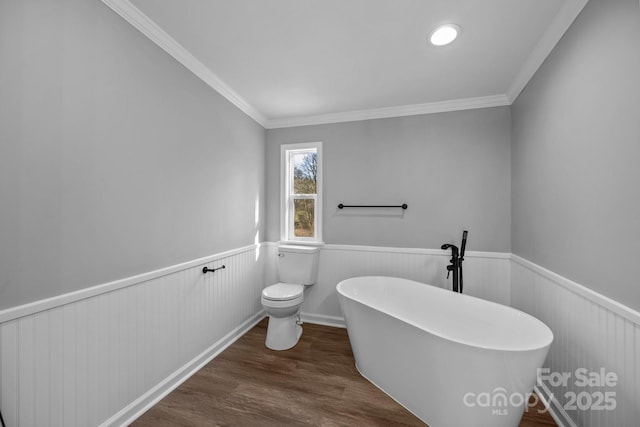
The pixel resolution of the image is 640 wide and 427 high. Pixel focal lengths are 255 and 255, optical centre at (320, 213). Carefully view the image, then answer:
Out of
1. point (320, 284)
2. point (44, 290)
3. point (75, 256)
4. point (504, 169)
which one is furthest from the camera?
point (320, 284)

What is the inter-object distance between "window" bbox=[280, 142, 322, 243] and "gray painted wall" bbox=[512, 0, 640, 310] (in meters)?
2.03

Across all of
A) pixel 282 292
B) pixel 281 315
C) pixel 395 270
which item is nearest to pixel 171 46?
pixel 282 292

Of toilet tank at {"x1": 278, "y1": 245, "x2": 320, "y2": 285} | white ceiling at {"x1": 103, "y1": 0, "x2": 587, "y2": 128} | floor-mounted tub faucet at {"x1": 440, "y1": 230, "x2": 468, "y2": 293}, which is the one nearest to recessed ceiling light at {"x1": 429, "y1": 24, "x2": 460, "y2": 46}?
white ceiling at {"x1": 103, "y1": 0, "x2": 587, "y2": 128}

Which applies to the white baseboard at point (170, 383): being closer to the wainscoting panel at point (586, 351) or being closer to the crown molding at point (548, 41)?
the wainscoting panel at point (586, 351)

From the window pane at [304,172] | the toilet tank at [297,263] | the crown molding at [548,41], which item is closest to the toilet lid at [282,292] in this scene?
the toilet tank at [297,263]

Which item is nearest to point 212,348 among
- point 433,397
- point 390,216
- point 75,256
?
point 75,256

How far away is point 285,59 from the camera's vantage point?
1.91m

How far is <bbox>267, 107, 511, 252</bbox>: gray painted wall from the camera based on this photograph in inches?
97.3

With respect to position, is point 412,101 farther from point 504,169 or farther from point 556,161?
point 556,161

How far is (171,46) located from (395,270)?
8.90 feet

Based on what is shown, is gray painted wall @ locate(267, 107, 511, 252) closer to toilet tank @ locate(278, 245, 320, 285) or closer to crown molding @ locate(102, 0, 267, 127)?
toilet tank @ locate(278, 245, 320, 285)

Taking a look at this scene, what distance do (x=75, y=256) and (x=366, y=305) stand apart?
5.55 feet

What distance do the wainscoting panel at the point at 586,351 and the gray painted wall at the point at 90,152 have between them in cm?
246

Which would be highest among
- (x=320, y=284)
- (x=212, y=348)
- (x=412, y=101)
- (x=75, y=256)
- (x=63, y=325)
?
(x=412, y=101)
